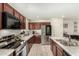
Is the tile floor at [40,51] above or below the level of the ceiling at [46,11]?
below

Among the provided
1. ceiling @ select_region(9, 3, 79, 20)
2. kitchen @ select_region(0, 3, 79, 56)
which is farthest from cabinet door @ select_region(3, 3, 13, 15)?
ceiling @ select_region(9, 3, 79, 20)

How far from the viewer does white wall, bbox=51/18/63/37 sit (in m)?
2.23

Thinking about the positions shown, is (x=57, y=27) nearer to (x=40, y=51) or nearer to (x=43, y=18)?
(x=43, y=18)

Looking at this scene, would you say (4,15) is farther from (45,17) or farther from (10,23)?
(45,17)

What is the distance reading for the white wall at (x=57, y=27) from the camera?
2.23m

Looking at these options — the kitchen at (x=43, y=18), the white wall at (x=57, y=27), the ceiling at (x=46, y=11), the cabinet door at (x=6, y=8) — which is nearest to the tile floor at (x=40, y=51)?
the kitchen at (x=43, y=18)

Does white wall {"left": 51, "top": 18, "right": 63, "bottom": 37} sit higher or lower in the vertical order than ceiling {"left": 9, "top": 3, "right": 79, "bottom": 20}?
lower

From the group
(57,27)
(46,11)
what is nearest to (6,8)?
(46,11)

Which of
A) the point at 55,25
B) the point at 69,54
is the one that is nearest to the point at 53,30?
the point at 55,25

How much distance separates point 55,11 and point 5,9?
909 mm

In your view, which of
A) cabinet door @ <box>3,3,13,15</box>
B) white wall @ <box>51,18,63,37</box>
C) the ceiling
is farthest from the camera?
white wall @ <box>51,18,63,37</box>

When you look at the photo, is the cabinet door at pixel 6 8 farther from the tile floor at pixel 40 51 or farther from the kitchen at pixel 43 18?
the tile floor at pixel 40 51

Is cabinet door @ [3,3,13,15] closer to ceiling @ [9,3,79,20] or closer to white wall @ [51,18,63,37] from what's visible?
ceiling @ [9,3,79,20]

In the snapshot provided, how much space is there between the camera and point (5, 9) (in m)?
2.08
